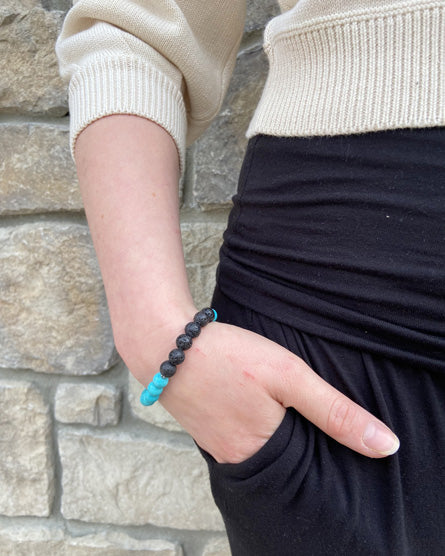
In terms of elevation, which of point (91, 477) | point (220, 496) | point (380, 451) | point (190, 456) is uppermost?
point (380, 451)

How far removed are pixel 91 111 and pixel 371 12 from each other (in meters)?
0.34

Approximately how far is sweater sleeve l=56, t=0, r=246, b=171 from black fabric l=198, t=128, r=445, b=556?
21 cm

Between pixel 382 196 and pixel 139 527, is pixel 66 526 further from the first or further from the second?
pixel 382 196

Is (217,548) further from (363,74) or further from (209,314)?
(363,74)

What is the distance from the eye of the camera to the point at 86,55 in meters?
0.63

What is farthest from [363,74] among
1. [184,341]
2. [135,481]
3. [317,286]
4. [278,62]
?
[135,481]

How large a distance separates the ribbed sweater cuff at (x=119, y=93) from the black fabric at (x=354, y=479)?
35 cm

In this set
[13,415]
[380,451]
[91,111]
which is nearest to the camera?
[380,451]

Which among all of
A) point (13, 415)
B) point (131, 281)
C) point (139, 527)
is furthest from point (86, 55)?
point (139, 527)

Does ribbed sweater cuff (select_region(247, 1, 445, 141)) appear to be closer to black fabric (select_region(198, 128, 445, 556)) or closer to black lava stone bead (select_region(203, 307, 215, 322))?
black fabric (select_region(198, 128, 445, 556))

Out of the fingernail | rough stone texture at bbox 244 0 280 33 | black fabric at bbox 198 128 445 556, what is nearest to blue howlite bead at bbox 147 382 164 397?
black fabric at bbox 198 128 445 556

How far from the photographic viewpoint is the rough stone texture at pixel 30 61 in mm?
882

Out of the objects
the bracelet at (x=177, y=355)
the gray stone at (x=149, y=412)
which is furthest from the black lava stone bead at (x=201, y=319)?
the gray stone at (x=149, y=412)

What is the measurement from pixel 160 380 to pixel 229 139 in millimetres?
573
